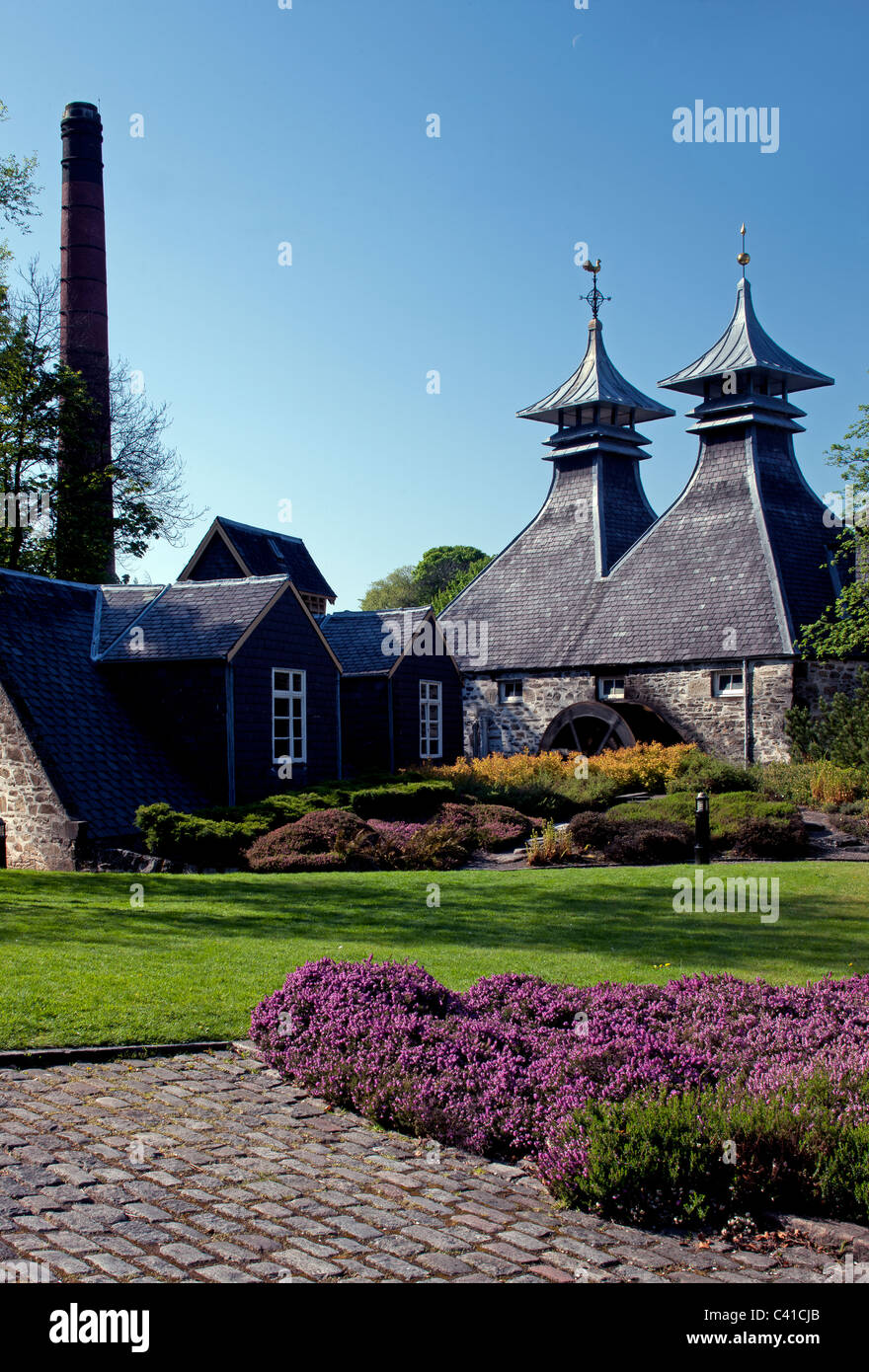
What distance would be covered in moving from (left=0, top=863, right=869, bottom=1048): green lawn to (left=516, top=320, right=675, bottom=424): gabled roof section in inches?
1034

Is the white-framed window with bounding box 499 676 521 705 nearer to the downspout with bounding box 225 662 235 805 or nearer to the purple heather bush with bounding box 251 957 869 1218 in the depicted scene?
the downspout with bounding box 225 662 235 805

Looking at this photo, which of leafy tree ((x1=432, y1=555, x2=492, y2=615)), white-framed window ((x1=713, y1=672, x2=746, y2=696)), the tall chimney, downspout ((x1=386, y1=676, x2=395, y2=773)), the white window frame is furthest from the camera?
leafy tree ((x1=432, y1=555, x2=492, y2=615))

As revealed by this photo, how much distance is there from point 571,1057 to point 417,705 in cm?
2252

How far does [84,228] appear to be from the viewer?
3556 centimetres

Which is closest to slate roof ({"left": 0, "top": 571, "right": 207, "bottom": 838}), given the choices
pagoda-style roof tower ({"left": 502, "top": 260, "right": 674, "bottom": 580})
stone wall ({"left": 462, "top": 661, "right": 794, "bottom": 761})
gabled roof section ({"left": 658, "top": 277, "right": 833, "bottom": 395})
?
stone wall ({"left": 462, "top": 661, "right": 794, "bottom": 761})

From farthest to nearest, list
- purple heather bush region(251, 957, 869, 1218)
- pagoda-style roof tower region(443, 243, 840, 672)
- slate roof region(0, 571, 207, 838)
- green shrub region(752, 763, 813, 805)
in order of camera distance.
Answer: pagoda-style roof tower region(443, 243, 840, 672) < green shrub region(752, 763, 813, 805) < slate roof region(0, 571, 207, 838) < purple heather bush region(251, 957, 869, 1218)

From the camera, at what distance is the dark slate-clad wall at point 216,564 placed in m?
31.8

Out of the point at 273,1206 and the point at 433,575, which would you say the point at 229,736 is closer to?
the point at 273,1206

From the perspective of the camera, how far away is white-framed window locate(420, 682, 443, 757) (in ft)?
96.2

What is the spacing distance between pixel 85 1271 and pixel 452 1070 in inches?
98.9

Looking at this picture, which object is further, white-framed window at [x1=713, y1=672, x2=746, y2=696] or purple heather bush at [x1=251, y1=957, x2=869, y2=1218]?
white-framed window at [x1=713, y1=672, x2=746, y2=696]

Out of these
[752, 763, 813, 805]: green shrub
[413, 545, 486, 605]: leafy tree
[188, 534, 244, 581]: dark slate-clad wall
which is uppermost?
[413, 545, 486, 605]: leafy tree

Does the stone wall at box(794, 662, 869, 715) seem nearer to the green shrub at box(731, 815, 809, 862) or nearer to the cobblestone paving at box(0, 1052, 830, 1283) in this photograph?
the green shrub at box(731, 815, 809, 862)

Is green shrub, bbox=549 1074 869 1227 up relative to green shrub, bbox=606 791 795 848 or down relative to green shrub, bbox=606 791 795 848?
down
